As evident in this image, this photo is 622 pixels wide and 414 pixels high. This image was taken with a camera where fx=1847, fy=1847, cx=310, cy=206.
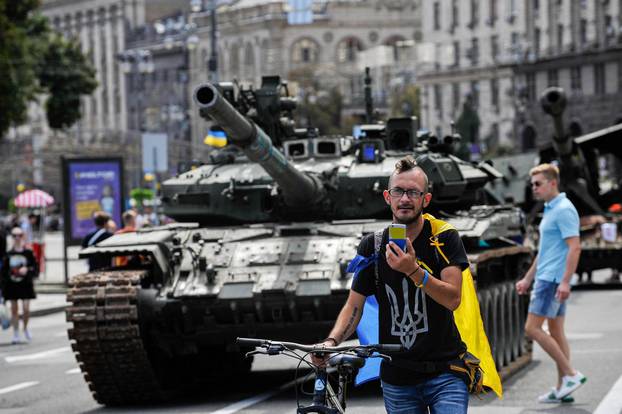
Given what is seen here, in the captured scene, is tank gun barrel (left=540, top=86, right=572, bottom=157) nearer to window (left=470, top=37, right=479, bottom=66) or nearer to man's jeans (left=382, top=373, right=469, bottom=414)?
man's jeans (left=382, top=373, right=469, bottom=414)

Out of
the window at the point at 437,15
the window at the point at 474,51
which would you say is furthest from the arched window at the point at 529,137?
the window at the point at 437,15

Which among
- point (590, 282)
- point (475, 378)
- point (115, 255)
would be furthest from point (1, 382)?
point (590, 282)

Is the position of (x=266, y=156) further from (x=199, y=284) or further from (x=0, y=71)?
(x=0, y=71)

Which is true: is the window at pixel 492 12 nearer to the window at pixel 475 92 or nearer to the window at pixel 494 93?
the window at pixel 494 93

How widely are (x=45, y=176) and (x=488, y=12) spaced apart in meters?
29.3

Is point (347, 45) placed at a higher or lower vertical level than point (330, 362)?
higher

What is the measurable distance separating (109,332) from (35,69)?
55315 mm

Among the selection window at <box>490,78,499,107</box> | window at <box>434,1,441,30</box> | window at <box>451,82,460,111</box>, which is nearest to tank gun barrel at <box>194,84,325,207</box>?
window at <box>490,78,499,107</box>

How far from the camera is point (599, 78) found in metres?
88.7

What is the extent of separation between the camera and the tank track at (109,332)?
1478 cm

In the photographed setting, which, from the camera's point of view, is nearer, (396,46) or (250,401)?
(250,401)

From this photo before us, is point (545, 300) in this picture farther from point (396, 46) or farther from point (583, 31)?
point (396, 46)

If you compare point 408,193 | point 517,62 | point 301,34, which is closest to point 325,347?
point 408,193

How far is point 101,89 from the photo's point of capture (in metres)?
141
